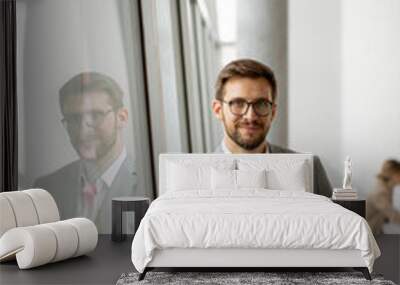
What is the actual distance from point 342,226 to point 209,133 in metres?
2.40

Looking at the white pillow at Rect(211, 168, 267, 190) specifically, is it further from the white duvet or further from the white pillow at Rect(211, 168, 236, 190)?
the white duvet

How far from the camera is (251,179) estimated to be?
21.2 ft

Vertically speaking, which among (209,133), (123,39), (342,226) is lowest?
(342,226)

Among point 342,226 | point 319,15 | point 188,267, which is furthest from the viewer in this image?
point 319,15

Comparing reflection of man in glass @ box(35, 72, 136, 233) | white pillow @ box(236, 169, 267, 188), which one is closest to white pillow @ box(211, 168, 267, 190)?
white pillow @ box(236, 169, 267, 188)

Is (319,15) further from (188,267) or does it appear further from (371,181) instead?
(188,267)

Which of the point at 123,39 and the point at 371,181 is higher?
the point at 123,39

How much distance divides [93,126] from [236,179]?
5.44 feet

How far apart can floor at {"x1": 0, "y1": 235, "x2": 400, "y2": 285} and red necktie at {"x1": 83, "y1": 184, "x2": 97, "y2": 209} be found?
937 millimetres

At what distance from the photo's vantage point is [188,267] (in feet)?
17.6

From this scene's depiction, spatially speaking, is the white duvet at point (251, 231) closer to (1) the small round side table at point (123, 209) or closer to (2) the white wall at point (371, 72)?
(1) the small round side table at point (123, 209)

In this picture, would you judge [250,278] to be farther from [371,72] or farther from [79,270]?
[371,72]

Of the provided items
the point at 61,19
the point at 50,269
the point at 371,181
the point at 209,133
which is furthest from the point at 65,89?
Result: the point at 371,181

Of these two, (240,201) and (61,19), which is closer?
(240,201)
